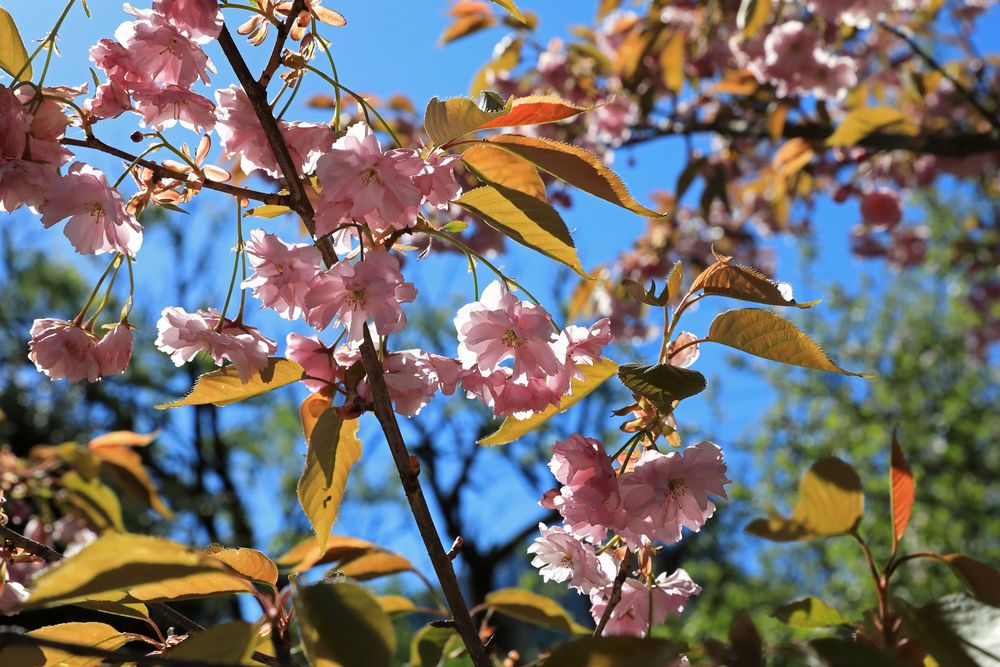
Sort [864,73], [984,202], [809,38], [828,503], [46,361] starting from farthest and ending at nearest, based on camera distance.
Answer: [984,202] < [864,73] < [809,38] < [46,361] < [828,503]

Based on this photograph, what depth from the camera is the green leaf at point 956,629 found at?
0.48m

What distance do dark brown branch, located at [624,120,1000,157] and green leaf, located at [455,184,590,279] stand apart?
1500 millimetres

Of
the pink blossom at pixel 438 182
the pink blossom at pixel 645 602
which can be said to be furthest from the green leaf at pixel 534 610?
the pink blossom at pixel 438 182

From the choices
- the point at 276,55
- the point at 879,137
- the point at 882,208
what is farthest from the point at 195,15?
the point at 882,208

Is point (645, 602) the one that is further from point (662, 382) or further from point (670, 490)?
point (662, 382)

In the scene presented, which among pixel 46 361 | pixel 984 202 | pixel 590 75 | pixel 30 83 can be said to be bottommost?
pixel 46 361

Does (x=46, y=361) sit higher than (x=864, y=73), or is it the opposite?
(x=864, y=73)

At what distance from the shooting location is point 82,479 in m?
1.47

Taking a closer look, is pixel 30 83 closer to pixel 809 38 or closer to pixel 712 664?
pixel 712 664

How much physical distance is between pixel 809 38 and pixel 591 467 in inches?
89.0

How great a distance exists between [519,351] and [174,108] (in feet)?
1.12

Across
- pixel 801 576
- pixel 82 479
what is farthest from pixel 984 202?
pixel 82 479

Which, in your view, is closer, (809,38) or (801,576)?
(809,38)

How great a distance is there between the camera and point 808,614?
607 mm
